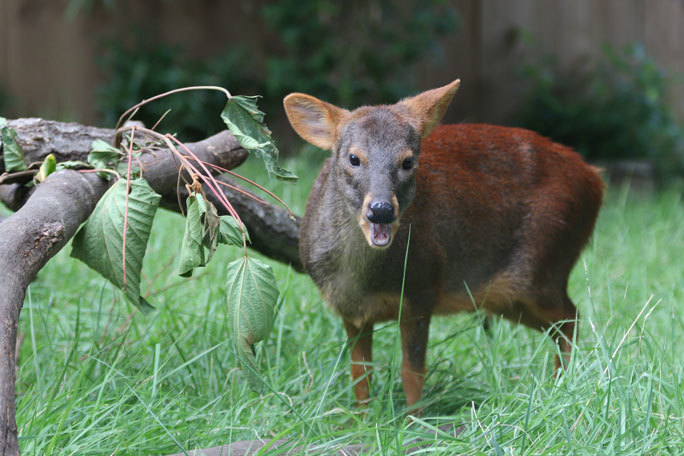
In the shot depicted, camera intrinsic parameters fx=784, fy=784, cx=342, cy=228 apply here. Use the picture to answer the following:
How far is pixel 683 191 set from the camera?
311 inches

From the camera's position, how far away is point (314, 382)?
3.16 m

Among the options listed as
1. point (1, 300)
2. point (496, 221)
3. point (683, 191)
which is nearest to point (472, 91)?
point (683, 191)

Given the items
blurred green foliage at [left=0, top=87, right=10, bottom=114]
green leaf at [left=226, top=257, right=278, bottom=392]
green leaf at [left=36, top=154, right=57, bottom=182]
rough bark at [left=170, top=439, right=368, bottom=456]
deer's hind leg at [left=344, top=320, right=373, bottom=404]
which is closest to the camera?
rough bark at [left=170, top=439, right=368, bottom=456]

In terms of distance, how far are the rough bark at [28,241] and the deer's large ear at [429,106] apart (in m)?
1.25

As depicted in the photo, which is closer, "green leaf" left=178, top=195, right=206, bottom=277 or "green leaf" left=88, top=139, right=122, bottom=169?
"green leaf" left=178, top=195, right=206, bottom=277

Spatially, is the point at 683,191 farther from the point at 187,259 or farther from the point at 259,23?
the point at 187,259

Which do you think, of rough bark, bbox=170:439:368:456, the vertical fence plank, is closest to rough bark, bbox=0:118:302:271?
rough bark, bbox=170:439:368:456

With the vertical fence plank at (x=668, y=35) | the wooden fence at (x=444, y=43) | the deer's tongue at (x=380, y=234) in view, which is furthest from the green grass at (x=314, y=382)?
the vertical fence plank at (x=668, y=35)

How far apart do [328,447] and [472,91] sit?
6.70m

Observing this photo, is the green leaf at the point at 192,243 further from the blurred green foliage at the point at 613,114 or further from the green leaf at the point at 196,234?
the blurred green foliage at the point at 613,114

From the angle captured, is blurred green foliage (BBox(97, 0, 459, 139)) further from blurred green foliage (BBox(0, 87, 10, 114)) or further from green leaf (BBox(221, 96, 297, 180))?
green leaf (BBox(221, 96, 297, 180))

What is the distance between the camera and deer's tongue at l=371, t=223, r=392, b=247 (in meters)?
2.74

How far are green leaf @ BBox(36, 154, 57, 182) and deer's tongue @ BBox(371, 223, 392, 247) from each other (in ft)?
3.92

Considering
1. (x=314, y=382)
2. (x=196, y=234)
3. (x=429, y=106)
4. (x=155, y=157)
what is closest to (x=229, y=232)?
(x=196, y=234)
